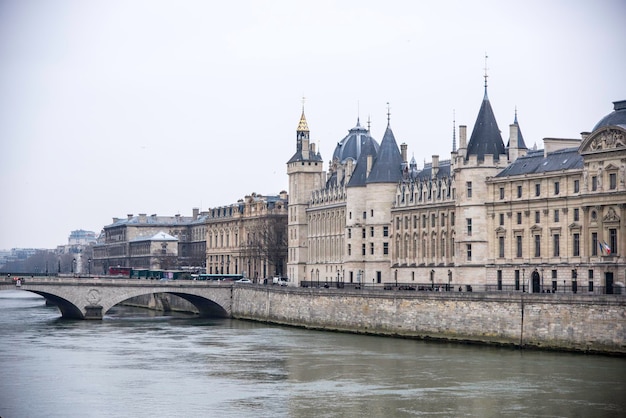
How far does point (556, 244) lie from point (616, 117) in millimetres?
9355

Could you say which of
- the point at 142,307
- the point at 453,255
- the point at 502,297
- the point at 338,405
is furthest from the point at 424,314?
the point at 142,307

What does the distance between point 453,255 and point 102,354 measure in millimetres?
30614

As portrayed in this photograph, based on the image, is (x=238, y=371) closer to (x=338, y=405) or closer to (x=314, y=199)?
(x=338, y=405)

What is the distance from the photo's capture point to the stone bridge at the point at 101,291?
332 ft

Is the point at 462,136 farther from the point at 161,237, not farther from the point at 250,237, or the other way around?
the point at 161,237

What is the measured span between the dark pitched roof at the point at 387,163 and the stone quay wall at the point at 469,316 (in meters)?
12.8

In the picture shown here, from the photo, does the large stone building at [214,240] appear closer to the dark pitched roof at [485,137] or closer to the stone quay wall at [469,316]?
the stone quay wall at [469,316]

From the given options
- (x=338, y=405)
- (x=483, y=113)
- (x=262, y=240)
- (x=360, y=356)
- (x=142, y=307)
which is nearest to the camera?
(x=338, y=405)

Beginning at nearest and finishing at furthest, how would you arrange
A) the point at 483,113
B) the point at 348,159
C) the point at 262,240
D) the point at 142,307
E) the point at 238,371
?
the point at 238,371, the point at 483,113, the point at 348,159, the point at 142,307, the point at 262,240

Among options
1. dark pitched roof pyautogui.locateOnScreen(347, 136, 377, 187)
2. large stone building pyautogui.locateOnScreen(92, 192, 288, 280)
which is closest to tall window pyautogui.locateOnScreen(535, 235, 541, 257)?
dark pitched roof pyautogui.locateOnScreen(347, 136, 377, 187)

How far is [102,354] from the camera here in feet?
244

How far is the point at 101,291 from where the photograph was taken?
104 m

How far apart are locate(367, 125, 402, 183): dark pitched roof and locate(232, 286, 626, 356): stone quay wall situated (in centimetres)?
1283

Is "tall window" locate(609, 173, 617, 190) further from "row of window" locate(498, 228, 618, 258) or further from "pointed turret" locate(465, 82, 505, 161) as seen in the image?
"pointed turret" locate(465, 82, 505, 161)
